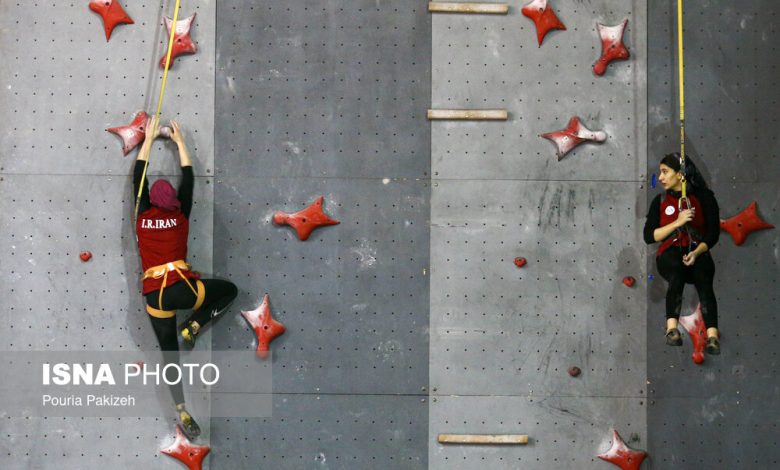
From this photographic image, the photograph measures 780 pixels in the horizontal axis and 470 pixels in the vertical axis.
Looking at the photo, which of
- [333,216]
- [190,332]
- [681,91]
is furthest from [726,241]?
[190,332]

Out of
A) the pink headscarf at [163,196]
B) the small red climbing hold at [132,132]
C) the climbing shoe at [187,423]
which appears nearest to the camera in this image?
the pink headscarf at [163,196]

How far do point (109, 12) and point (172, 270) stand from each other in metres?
1.40

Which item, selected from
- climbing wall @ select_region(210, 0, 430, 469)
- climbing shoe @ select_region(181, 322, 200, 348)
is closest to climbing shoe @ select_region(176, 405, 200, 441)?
climbing wall @ select_region(210, 0, 430, 469)

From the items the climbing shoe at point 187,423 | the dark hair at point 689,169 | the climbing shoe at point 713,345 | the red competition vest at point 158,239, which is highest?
the dark hair at point 689,169

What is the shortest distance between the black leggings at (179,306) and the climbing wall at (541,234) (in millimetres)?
1103

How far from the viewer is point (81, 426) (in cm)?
473

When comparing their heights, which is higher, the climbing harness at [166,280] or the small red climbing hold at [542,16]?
the small red climbing hold at [542,16]

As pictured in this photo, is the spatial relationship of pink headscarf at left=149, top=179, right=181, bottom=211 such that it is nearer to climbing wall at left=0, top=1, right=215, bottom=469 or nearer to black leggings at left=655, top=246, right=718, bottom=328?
climbing wall at left=0, top=1, right=215, bottom=469

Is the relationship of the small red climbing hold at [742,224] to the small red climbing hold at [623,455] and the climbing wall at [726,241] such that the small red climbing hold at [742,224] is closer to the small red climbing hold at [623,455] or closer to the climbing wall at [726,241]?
the climbing wall at [726,241]

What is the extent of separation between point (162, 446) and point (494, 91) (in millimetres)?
2549

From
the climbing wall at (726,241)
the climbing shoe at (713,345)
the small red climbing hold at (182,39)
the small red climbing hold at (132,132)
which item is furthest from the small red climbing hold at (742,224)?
the small red climbing hold at (132,132)

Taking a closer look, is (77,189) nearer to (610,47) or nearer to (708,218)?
(610,47)

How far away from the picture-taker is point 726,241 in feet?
15.6

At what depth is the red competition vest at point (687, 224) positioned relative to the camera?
14.1 feet
